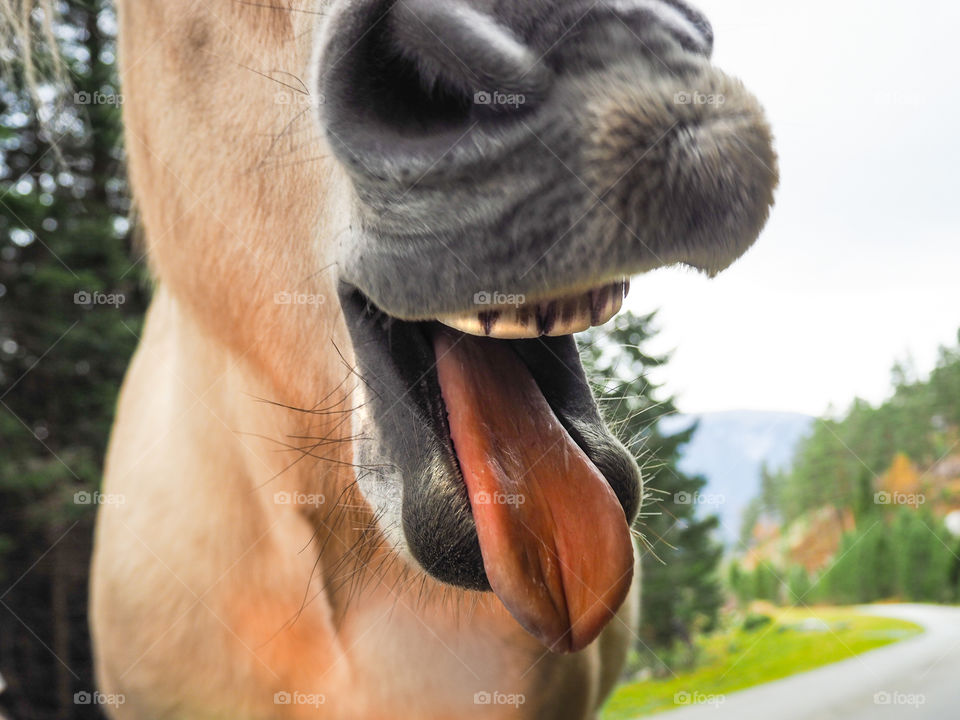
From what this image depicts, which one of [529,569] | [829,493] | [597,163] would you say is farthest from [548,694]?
[829,493]

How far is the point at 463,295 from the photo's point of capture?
0.91 m

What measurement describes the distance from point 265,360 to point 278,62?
65 cm

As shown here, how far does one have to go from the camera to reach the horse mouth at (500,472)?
108 centimetres

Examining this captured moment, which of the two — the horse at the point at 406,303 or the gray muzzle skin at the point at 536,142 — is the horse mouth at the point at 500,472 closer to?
the horse at the point at 406,303

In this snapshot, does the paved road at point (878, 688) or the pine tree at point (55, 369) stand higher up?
the pine tree at point (55, 369)

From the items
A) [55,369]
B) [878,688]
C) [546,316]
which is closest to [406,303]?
[546,316]

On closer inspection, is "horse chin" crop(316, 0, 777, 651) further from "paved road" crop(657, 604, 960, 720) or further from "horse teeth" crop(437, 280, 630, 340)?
"paved road" crop(657, 604, 960, 720)

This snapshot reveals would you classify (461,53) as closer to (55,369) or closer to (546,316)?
(546,316)

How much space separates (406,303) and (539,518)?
1.38ft

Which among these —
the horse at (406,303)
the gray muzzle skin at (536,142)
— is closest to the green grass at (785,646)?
the horse at (406,303)

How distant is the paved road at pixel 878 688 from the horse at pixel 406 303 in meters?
3.03

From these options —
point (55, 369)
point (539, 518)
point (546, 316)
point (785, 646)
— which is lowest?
point (785, 646)

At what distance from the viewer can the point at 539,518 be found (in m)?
1.13

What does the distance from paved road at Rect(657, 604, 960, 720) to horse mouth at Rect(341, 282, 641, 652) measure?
10.5ft
